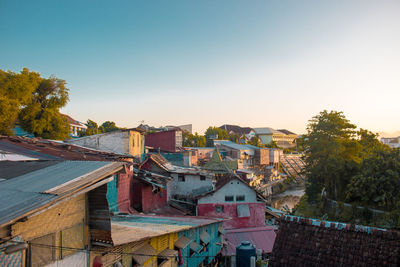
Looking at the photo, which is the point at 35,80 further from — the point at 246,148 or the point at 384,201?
the point at 246,148

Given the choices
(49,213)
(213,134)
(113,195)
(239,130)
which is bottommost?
(113,195)

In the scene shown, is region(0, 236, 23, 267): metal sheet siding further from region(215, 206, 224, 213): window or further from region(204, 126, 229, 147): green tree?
region(204, 126, 229, 147): green tree

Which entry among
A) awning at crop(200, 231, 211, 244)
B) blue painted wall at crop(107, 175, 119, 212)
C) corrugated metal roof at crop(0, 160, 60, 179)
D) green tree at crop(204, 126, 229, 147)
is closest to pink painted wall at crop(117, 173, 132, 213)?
blue painted wall at crop(107, 175, 119, 212)

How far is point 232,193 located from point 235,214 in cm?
150

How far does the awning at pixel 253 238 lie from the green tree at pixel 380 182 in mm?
6965

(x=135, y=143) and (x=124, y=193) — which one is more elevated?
(x=135, y=143)

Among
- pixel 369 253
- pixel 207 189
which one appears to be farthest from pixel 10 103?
pixel 369 253

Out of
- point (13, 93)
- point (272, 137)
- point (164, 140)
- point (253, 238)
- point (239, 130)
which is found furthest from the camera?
Answer: point (272, 137)

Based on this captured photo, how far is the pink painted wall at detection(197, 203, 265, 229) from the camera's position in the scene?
19531mm

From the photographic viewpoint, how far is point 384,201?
17.5 metres

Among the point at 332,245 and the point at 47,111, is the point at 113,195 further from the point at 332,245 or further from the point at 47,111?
the point at 47,111

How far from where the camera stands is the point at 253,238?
16.6 metres

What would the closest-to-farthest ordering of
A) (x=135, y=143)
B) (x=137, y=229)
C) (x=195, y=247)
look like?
(x=137, y=229) < (x=195, y=247) < (x=135, y=143)

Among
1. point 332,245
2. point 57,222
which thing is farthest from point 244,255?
point 57,222
